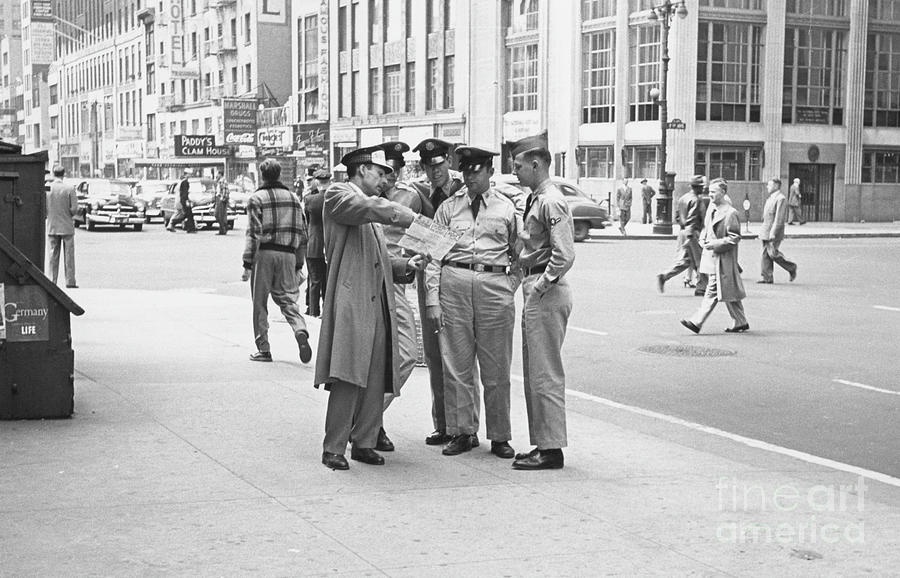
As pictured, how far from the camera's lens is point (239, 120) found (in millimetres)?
74438

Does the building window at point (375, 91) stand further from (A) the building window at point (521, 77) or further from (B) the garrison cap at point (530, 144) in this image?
(B) the garrison cap at point (530, 144)

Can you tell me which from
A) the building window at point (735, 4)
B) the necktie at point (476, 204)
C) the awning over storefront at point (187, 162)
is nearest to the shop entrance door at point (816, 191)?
the building window at point (735, 4)

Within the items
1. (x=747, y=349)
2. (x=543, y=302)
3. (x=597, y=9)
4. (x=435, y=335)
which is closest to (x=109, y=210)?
(x=597, y=9)

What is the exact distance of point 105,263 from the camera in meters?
26.1

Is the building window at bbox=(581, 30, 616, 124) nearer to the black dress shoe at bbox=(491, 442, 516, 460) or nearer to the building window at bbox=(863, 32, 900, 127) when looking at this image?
the building window at bbox=(863, 32, 900, 127)

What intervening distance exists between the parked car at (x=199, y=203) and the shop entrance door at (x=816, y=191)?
2269cm

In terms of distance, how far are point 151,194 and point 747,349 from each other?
37.3m

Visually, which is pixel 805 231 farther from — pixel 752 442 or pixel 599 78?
pixel 752 442

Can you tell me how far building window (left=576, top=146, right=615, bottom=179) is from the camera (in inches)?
2012

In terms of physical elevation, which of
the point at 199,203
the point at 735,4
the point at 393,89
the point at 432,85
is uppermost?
the point at 735,4

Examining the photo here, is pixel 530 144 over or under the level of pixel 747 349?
over

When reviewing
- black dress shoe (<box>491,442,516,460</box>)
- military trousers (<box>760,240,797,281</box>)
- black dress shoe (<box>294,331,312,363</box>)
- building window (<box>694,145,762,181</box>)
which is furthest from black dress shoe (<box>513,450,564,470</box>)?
building window (<box>694,145,762,181</box>)

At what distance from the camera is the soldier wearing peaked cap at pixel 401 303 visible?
7.93m

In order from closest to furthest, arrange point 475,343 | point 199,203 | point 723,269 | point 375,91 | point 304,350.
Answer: point 475,343
point 304,350
point 723,269
point 199,203
point 375,91
